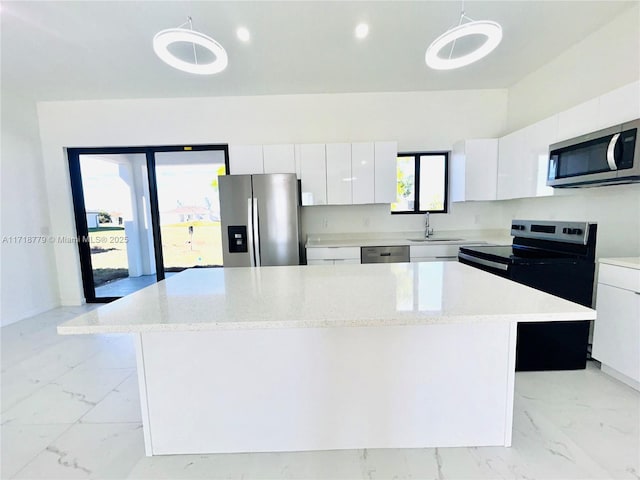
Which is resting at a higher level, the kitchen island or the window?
the window

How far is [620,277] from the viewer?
1.89 metres

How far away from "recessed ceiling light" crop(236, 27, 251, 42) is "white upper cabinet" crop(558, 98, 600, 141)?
2.85m

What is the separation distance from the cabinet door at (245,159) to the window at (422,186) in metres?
1.89

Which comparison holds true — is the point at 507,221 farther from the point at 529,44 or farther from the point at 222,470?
the point at 222,470

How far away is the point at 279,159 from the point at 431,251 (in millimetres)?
2149

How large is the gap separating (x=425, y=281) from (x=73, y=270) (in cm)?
474

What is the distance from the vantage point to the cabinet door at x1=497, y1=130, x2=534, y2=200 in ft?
9.38

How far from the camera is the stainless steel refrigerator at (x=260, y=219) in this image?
3.10m

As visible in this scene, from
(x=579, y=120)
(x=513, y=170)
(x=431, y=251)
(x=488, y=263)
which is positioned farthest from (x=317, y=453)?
(x=513, y=170)

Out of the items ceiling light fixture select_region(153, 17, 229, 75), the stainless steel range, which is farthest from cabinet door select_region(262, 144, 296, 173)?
the stainless steel range

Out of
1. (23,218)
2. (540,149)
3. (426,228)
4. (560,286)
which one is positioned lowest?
(560,286)

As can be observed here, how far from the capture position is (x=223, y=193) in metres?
3.12

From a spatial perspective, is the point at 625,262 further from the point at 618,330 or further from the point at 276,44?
the point at 276,44

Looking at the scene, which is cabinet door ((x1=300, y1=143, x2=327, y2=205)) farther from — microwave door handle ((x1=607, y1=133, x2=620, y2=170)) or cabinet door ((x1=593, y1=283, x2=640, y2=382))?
cabinet door ((x1=593, y1=283, x2=640, y2=382))
